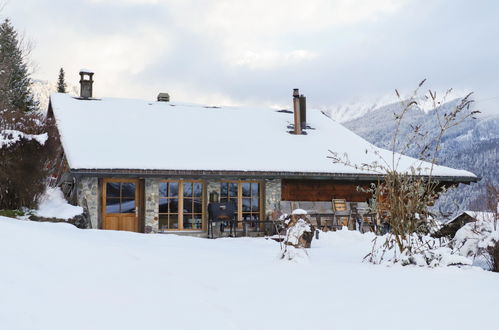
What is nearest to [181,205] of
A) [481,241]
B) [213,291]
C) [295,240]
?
[295,240]

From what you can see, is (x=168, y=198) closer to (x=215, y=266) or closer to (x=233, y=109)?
(x=233, y=109)

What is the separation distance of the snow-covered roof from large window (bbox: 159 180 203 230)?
2.63ft

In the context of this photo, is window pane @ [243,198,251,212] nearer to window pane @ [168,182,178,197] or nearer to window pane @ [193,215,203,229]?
window pane @ [193,215,203,229]

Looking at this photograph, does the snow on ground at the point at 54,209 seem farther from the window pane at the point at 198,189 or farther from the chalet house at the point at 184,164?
the window pane at the point at 198,189

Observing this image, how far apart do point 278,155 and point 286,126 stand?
3112 mm

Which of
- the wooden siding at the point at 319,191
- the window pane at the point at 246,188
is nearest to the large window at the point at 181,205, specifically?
the window pane at the point at 246,188

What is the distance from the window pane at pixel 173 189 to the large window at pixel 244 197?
1.29 meters

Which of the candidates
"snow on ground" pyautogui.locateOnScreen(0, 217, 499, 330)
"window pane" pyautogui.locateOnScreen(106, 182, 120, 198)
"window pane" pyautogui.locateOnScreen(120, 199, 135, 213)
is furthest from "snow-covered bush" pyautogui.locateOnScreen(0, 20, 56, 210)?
"snow on ground" pyautogui.locateOnScreen(0, 217, 499, 330)

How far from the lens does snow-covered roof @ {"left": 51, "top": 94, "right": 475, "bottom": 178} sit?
1397 cm

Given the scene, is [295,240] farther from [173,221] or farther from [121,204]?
[121,204]

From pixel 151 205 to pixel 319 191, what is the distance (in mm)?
5065

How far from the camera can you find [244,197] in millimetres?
15195

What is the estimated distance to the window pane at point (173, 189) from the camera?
14461mm

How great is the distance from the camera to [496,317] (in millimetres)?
4562
